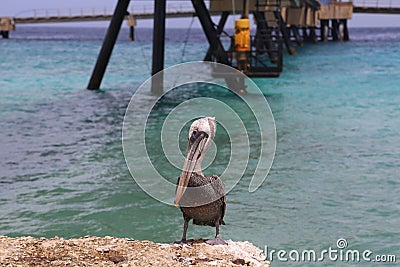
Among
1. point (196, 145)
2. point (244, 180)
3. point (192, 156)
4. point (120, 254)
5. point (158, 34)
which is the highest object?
point (196, 145)

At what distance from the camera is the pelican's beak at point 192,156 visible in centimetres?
564

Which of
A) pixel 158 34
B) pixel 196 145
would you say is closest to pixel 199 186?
pixel 196 145

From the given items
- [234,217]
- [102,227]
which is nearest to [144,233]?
[102,227]

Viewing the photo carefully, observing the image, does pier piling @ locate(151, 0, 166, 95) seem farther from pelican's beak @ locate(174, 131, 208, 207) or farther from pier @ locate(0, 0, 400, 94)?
pelican's beak @ locate(174, 131, 208, 207)

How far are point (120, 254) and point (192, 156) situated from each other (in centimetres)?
107

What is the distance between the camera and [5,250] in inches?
236

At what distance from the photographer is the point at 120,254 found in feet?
19.2

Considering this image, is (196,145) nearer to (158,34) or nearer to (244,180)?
(244,180)


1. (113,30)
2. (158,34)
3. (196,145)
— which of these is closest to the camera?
(196,145)

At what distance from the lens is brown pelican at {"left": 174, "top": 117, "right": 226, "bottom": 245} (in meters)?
5.65

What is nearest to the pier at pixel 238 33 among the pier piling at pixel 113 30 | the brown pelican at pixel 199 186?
the pier piling at pixel 113 30

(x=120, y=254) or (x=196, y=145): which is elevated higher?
(x=196, y=145)

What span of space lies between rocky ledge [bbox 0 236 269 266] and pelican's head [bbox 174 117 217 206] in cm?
50

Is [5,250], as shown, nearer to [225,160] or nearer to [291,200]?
[291,200]
